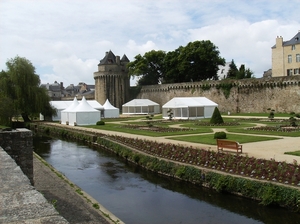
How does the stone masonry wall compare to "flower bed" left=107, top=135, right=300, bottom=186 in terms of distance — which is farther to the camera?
"flower bed" left=107, top=135, right=300, bottom=186

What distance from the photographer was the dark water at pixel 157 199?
7758 mm

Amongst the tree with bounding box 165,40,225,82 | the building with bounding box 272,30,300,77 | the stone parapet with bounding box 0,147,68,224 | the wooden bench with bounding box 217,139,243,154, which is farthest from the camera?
the tree with bounding box 165,40,225,82

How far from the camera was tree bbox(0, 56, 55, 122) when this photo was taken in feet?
114

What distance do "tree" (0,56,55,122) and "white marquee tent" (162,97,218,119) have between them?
1348cm

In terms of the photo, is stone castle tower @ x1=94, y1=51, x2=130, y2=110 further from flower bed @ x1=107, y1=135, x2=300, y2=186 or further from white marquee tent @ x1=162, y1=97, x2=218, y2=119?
flower bed @ x1=107, y1=135, x2=300, y2=186

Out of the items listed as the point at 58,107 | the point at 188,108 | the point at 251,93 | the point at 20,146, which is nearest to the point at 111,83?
the point at 58,107

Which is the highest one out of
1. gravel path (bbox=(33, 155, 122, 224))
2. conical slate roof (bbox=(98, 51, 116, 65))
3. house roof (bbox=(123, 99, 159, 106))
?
conical slate roof (bbox=(98, 51, 116, 65))

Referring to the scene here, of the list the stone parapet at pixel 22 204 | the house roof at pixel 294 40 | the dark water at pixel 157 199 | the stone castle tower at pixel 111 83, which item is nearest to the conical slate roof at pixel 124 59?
the stone castle tower at pixel 111 83

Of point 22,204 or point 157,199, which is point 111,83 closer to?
point 157,199

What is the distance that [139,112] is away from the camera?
47562 mm

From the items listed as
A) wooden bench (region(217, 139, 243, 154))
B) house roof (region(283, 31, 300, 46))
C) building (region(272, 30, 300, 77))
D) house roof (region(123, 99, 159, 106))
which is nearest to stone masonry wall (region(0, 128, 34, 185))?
wooden bench (region(217, 139, 243, 154))

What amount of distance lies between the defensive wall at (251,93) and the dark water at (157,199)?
26.2 meters

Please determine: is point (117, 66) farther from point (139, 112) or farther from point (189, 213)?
point (189, 213)

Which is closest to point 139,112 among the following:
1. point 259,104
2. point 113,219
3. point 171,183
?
point 259,104
